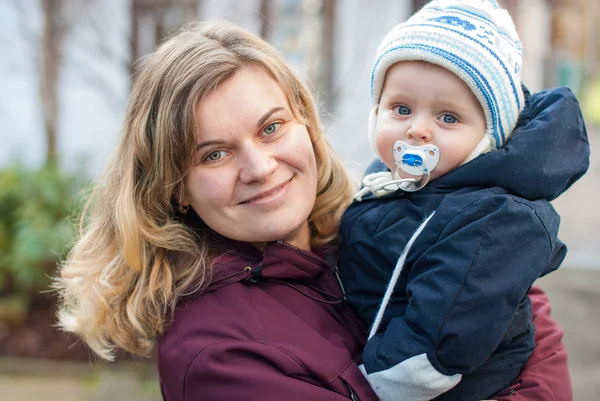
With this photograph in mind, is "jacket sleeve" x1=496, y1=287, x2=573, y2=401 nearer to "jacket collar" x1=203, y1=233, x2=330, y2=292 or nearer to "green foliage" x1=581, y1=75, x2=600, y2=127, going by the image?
"jacket collar" x1=203, y1=233, x2=330, y2=292

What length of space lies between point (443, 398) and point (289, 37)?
5.33m

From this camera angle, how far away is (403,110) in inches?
73.6

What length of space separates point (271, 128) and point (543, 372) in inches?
41.8

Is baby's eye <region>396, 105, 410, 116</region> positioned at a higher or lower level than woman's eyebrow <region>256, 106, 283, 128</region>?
higher

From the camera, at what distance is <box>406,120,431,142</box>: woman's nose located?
5.87 feet

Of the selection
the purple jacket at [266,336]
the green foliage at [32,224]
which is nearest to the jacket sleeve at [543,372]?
the purple jacket at [266,336]

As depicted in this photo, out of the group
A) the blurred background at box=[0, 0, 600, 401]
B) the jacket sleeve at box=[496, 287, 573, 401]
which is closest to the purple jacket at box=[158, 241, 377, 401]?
the jacket sleeve at box=[496, 287, 573, 401]

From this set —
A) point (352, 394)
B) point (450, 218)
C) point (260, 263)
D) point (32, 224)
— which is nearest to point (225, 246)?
point (260, 263)

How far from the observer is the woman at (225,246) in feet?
5.80

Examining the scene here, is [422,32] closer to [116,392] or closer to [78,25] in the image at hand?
[116,392]

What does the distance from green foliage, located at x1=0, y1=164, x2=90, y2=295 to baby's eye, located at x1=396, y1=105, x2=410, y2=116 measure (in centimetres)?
410

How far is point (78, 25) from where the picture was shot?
6496mm

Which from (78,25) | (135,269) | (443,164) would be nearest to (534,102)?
(443,164)

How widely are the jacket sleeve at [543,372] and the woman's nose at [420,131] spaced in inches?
29.2
